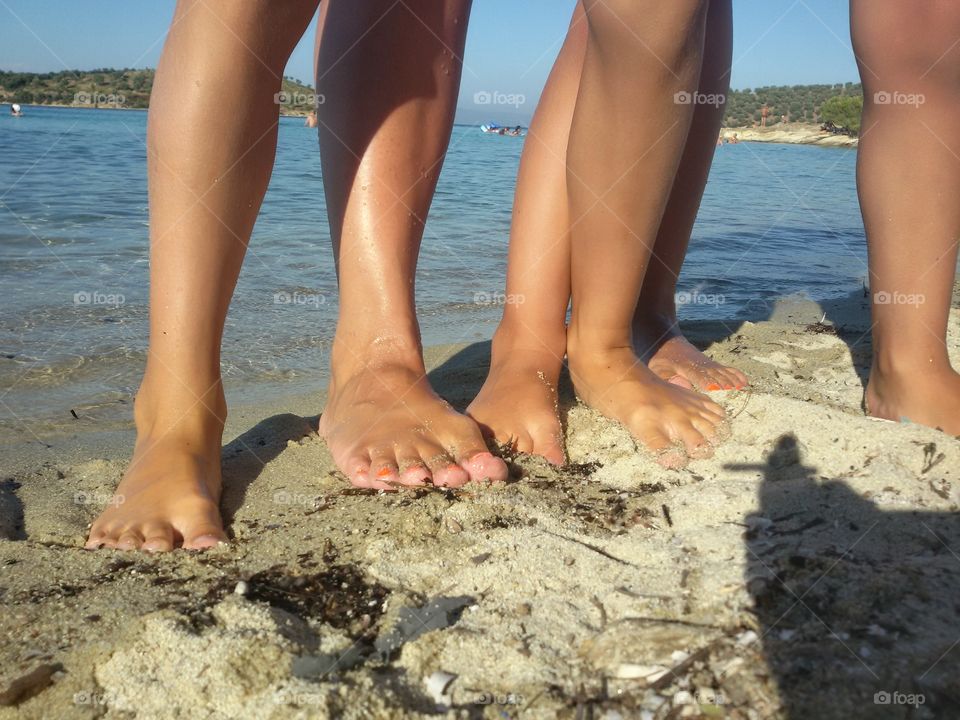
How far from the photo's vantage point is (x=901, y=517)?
4.24ft

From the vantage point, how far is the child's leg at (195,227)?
4.96 ft

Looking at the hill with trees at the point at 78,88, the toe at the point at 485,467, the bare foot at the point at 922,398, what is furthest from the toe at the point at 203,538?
the hill with trees at the point at 78,88

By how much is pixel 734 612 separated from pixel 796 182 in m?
12.8

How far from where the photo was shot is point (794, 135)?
123 ft

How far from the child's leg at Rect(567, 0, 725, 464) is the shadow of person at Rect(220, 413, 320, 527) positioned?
0.76m

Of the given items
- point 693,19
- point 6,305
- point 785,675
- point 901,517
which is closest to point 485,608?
point 785,675

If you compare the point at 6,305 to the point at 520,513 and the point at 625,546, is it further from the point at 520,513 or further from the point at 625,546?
the point at 625,546

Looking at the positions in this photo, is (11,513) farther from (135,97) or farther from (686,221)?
(135,97)

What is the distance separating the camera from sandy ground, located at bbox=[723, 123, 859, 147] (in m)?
33.3

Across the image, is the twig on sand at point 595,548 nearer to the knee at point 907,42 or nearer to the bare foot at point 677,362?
the bare foot at point 677,362

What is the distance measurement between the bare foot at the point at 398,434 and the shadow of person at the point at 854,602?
58 centimetres

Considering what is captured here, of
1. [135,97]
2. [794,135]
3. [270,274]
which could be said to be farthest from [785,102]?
[270,274]

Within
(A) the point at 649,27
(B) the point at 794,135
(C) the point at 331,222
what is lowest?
(C) the point at 331,222

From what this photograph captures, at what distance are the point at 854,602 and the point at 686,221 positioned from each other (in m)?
1.54
